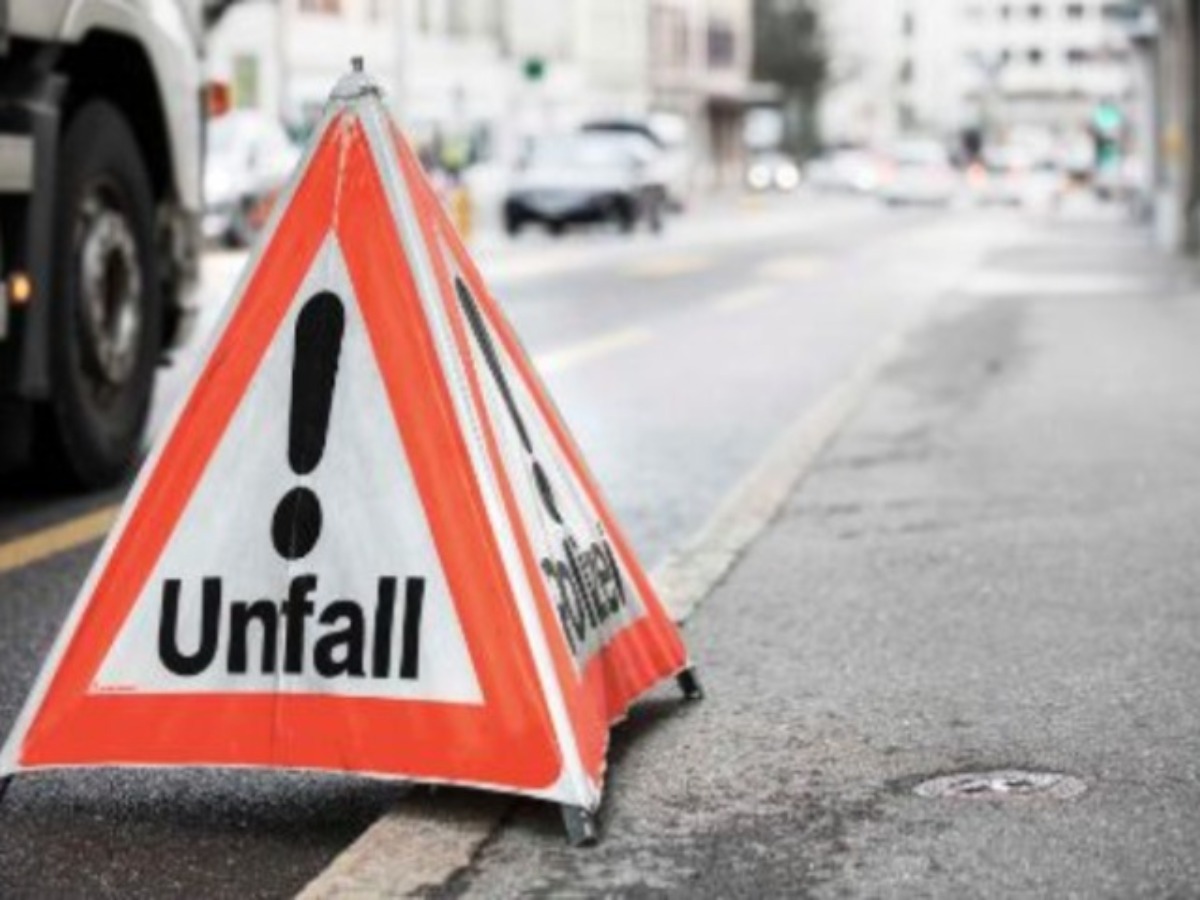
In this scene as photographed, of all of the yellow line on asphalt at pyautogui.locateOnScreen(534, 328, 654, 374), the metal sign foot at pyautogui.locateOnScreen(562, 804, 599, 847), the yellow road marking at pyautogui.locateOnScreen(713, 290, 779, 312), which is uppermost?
the metal sign foot at pyautogui.locateOnScreen(562, 804, 599, 847)

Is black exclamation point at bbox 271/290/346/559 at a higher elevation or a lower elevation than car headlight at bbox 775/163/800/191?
higher

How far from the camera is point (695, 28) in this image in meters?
100

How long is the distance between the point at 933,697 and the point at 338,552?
1498 millimetres

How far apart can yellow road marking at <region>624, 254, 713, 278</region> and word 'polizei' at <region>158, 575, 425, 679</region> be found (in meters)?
24.3

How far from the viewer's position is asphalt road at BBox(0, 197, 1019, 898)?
4.45 metres

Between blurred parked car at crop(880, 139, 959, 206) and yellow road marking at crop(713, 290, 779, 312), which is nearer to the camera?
yellow road marking at crop(713, 290, 779, 312)

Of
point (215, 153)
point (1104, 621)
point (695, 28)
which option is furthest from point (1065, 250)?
point (695, 28)

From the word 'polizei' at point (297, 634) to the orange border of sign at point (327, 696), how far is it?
52 millimetres

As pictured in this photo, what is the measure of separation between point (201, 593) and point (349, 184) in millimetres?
721

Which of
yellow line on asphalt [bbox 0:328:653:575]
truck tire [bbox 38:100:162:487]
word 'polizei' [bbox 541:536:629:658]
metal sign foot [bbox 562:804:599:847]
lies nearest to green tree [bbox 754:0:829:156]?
truck tire [bbox 38:100:162:487]

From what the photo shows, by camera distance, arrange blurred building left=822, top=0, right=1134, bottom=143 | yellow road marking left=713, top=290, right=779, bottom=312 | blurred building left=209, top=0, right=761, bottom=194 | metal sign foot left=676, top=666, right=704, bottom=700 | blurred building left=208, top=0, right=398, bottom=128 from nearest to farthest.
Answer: metal sign foot left=676, top=666, right=704, bottom=700, yellow road marking left=713, top=290, right=779, bottom=312, blurred building left=208, top=0, right=398, bottom=128, blurred building left=209, top=0, right=761, bottom=194, blurred building left=822, top=0, right=1134, bottom=143

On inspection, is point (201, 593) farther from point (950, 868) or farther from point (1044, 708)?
point (1044, 708)

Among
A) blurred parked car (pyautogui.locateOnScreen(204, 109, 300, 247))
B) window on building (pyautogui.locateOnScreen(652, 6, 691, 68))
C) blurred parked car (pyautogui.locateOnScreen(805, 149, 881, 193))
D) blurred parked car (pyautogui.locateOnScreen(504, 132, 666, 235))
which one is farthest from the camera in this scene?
blurred parked car (pyautogui.locateOnScreen(805, 149, 881, 193))

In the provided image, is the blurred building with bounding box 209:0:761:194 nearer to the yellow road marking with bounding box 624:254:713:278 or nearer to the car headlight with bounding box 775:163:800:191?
the car headlight with bounding box 775:163:800:191
